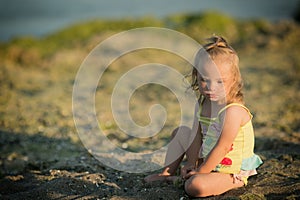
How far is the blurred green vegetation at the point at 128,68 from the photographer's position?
5953 mm

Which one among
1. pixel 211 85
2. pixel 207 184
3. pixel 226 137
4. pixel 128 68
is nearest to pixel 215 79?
pixel 211 85

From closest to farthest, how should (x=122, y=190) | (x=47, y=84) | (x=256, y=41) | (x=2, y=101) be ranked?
(x=122, y=190)
(x=2, y=101)
(x=47, y=84)
(x=256, y=41)

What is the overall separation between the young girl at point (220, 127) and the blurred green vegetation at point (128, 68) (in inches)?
69.8

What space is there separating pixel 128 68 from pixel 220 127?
22.1ft

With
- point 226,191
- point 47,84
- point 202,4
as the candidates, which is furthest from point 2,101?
point 202,4

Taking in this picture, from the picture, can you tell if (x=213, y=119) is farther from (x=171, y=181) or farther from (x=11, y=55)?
(x=11, y=55)

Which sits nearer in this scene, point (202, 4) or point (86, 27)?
point (86, 27)

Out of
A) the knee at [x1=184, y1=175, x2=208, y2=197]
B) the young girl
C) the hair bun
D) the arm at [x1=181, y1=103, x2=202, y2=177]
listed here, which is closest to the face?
the young girl

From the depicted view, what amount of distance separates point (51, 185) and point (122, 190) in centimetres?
58

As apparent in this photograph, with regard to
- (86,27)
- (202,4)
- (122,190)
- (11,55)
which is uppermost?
(202,4)

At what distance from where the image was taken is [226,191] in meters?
3.17

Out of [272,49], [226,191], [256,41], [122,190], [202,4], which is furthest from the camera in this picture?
[202,4]

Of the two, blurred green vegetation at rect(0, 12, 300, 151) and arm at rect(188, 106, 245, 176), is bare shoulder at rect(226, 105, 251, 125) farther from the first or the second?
blurred green vegetation at rect(0, 12, 300, 151)

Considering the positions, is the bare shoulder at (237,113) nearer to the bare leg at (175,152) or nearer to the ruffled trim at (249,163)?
the ruffled trim at (249,163)
